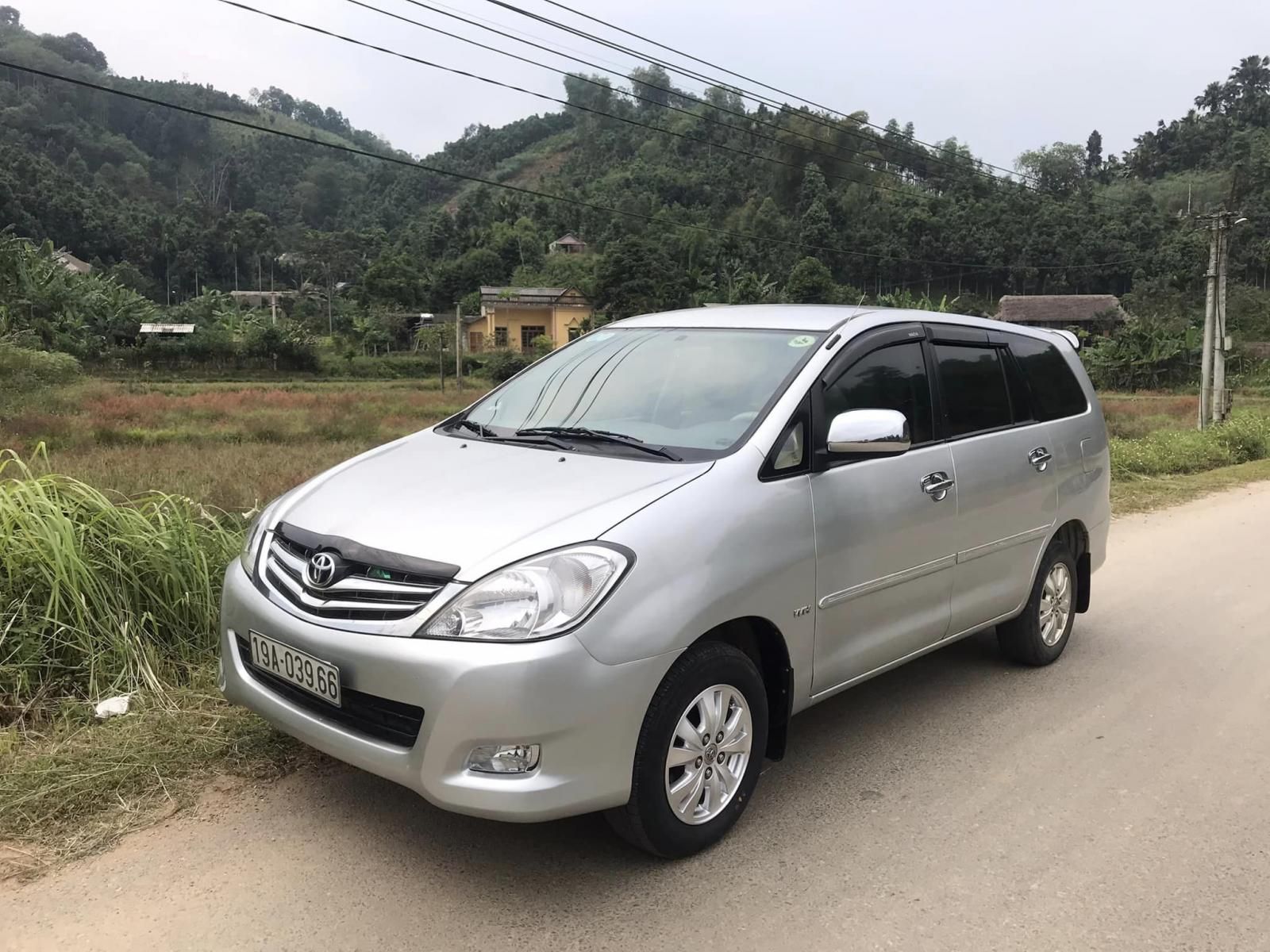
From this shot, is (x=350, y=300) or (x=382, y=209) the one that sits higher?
(x=382, y=209)

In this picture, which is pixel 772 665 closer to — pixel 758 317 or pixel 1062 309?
pixel 758 317

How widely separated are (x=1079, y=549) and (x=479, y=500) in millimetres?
3507

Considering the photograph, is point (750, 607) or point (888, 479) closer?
point (750, 607)

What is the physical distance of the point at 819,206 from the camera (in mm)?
72875

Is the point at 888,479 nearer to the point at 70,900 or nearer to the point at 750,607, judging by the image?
the point at 750,607

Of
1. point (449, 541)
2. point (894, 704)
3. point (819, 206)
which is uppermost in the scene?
point (819, 206)

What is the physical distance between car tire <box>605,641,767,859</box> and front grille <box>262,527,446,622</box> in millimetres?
725

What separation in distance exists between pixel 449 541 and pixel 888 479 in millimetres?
1710

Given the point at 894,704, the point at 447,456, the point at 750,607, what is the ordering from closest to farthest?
the point at 750,607 < the point at 447,456 < the point at 894,704

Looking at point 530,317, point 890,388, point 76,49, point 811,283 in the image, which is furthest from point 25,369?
point 76,49

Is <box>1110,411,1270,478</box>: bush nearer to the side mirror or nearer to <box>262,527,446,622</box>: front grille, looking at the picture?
the side mirror

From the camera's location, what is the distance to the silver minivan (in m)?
2.53

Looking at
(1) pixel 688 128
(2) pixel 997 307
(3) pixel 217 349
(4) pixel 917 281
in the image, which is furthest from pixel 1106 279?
(3) pixel 217 349

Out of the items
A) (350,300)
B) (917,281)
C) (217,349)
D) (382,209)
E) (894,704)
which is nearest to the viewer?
(894,704)
